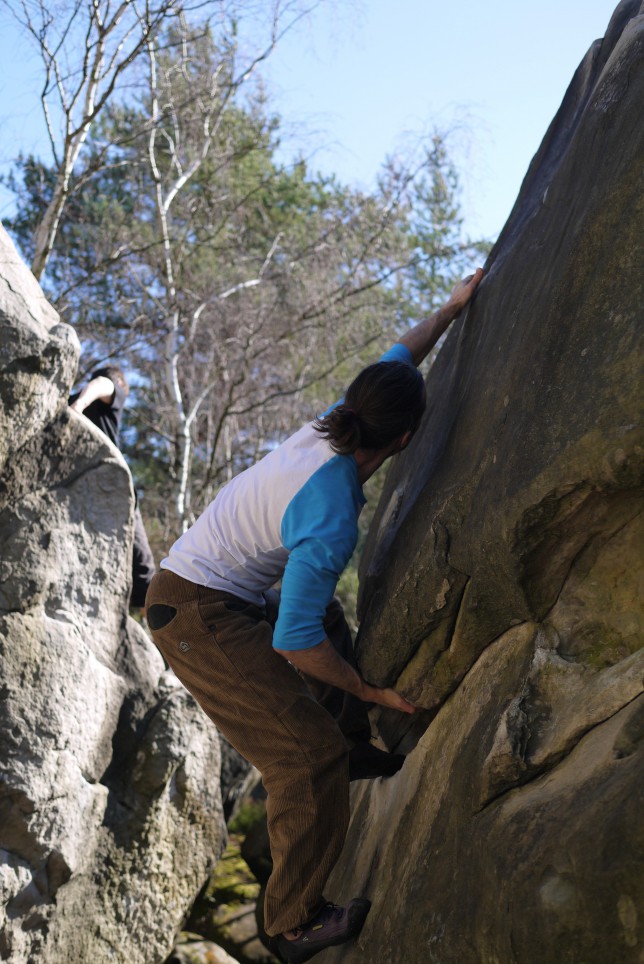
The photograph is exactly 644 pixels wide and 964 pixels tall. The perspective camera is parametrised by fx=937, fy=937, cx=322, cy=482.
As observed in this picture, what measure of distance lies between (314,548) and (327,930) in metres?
1.45

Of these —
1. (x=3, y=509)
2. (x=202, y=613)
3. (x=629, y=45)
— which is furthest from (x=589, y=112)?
(x=3, y=509)

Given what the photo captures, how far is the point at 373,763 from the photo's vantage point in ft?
13.3

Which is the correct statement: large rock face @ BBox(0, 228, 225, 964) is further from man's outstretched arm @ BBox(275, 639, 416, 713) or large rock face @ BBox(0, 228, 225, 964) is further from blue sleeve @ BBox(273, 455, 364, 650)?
blue sleeve @ BBox(273, 455, 364, 650)

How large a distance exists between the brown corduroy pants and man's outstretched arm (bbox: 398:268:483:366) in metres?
1.40

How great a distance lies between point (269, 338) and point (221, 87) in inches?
140

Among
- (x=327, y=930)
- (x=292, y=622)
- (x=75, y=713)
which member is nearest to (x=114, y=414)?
(x=75, y=713)

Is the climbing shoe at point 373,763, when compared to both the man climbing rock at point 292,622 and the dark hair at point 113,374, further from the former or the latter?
the dark hair at point 113,374

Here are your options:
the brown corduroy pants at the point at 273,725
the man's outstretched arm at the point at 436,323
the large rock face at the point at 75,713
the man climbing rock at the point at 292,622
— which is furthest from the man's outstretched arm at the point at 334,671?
the large rock face at the point at 75,713

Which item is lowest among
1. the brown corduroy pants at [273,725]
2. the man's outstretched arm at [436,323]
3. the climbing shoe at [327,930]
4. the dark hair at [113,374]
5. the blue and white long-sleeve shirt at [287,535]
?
the climbing shoe at [327,930]

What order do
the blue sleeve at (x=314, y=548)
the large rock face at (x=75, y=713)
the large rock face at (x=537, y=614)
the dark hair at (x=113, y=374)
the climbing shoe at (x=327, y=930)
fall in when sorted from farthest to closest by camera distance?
the dark hair at (x=113, y=374)
the large rock face at (x=75, y=713)
the climbing shoe at (x=327, y=930)
the blue sleeve at (x=314, y=548)
the large rock face at (x=537, y=614)

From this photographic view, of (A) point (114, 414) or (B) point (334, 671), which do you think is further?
(A) point (114, 414)

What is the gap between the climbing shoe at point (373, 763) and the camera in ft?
13.3

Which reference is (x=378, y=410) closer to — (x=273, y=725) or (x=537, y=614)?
(x=537, y=614)

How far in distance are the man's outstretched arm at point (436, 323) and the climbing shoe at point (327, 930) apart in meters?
2.31
